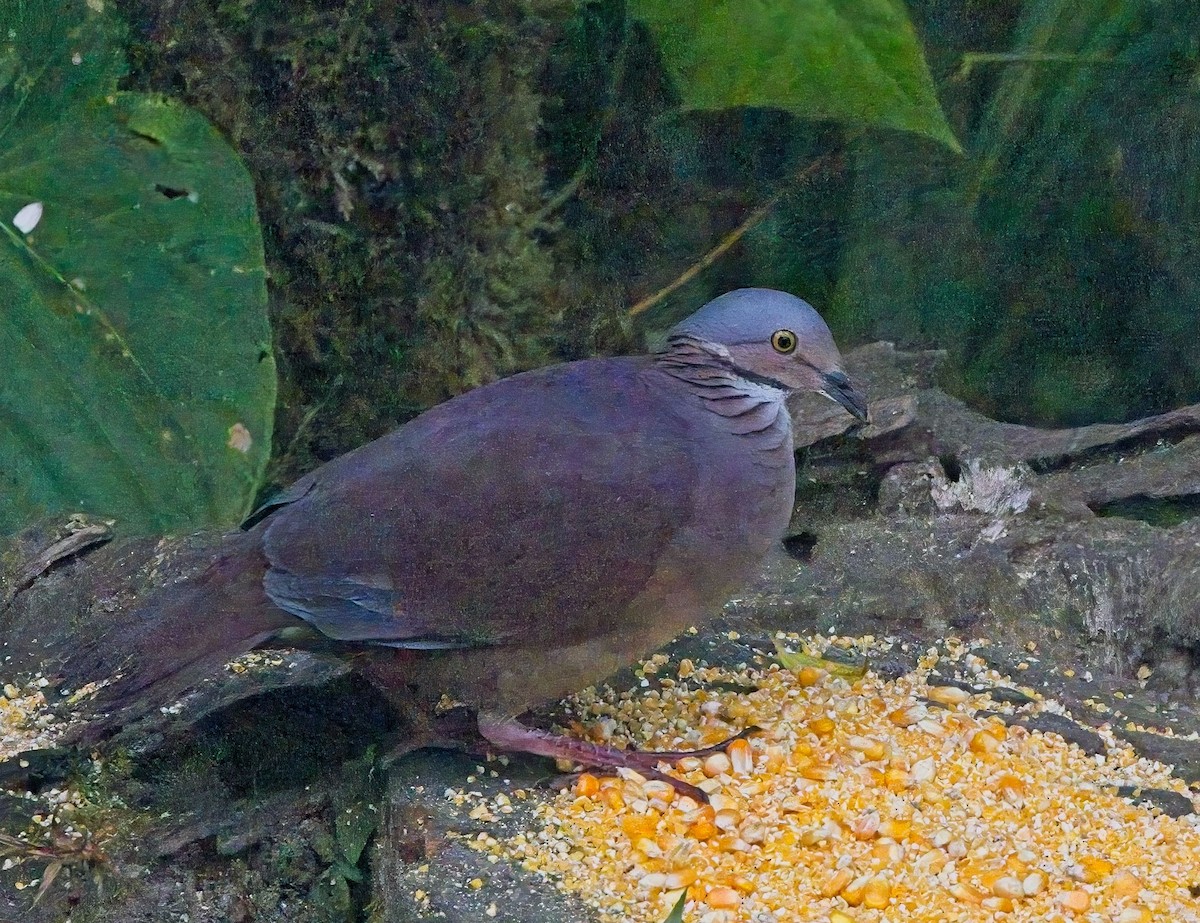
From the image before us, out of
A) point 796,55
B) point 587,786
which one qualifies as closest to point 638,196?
point 796,55

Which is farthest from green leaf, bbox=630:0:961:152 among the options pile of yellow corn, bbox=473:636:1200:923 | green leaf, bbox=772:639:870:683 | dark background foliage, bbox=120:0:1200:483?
pile of yellow corn, bbox=473:636:1200:923

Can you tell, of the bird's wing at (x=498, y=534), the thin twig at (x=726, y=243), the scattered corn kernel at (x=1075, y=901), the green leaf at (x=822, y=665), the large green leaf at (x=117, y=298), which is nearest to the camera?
the scattered corn kernel at (x=1075, y=901)

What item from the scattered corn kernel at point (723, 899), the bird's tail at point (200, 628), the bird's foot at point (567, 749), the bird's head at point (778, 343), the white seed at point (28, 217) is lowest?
the scattered corn kernel at point (723, 899)

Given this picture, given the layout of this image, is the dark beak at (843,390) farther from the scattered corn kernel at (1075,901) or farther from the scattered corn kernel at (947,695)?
the scattered corn kernel at (1075,901)

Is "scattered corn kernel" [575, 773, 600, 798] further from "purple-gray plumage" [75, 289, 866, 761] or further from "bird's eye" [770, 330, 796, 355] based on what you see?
"bird's eye" [770, 330, 796, 355]

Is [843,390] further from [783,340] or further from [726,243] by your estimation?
[726,243]

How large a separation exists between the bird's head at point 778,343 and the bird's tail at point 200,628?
3.26 ft

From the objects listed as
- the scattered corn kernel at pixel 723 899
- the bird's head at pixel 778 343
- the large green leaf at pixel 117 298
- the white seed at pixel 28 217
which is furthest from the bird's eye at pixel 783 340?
the white seed at pixel 28 217

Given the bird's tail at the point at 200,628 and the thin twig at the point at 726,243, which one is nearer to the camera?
the bird's tail at the point at 200,628

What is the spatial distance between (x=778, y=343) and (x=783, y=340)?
0.04ft

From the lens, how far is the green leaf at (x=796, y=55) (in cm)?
318

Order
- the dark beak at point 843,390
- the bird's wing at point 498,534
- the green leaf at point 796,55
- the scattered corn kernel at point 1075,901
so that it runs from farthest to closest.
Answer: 1. the green leaf at point 796,55
2. the dark beak at point 843,390
3. the bird's wing at point 498,534
4. the scattered corn kernel at point 1075,901

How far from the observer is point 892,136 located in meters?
3.27

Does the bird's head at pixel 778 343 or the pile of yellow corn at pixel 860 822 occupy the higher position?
the bird's head at pixel 778 343
